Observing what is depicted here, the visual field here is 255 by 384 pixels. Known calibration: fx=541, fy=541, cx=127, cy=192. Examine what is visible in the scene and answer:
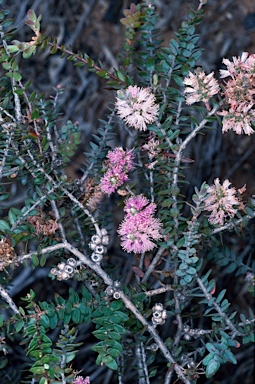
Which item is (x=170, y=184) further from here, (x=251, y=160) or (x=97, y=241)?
(x=251, y=160)

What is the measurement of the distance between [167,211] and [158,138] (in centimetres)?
16

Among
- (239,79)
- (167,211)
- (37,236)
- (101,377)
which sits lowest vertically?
(101,377)

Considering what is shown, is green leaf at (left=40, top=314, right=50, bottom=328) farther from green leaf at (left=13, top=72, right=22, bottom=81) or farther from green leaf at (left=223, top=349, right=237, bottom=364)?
green leaf at (left=13, top=72, right=22, bottom=81)

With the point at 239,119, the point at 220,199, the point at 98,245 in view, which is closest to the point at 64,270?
the point at 98,245

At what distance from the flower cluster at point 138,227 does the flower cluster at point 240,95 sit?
237 mm

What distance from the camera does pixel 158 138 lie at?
1.16 meters

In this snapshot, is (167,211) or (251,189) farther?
(251,189)

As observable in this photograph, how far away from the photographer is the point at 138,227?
110 centimetres

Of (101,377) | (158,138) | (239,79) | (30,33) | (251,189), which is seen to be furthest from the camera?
(30,33)

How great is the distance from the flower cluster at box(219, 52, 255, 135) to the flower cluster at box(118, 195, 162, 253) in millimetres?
237

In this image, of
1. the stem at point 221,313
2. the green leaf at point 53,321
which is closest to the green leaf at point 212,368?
the stem at point 221,313

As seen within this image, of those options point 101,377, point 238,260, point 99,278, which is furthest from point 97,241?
point 101,377

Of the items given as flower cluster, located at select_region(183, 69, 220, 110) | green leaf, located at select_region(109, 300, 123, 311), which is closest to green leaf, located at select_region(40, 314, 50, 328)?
green leaf, located at select_region(109, 300, 123, 311)

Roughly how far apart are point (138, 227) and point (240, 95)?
328mm
